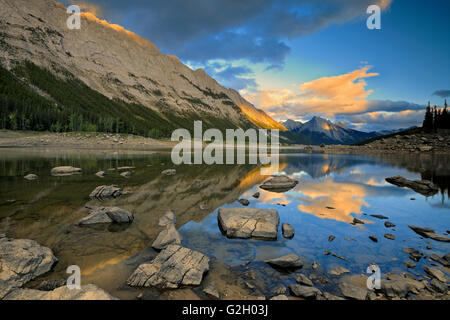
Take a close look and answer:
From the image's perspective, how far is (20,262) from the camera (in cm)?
777

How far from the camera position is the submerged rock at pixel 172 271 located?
24.6ft

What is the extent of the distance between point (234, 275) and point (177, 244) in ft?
10.8

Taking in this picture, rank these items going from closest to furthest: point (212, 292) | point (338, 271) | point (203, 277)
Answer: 1. point (212, 292)
2. point (203, 277)
3. point (338, 271)

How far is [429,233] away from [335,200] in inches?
319

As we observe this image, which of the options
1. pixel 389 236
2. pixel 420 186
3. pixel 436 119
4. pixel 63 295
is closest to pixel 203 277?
pixel 63 295

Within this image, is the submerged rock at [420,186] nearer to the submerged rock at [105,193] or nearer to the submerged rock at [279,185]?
the submerged rock at [279,185]

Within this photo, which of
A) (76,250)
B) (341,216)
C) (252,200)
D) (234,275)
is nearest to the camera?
(234,275)

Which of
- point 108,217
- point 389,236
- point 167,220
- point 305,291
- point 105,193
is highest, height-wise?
point 105,193

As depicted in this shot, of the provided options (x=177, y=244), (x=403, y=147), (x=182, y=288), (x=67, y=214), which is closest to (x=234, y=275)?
(x=182, y=288)

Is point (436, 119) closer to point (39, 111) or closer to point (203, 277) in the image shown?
point (203, 277)

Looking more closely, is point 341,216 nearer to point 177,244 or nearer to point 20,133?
point 177,244

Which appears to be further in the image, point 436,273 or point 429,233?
point 429,233
